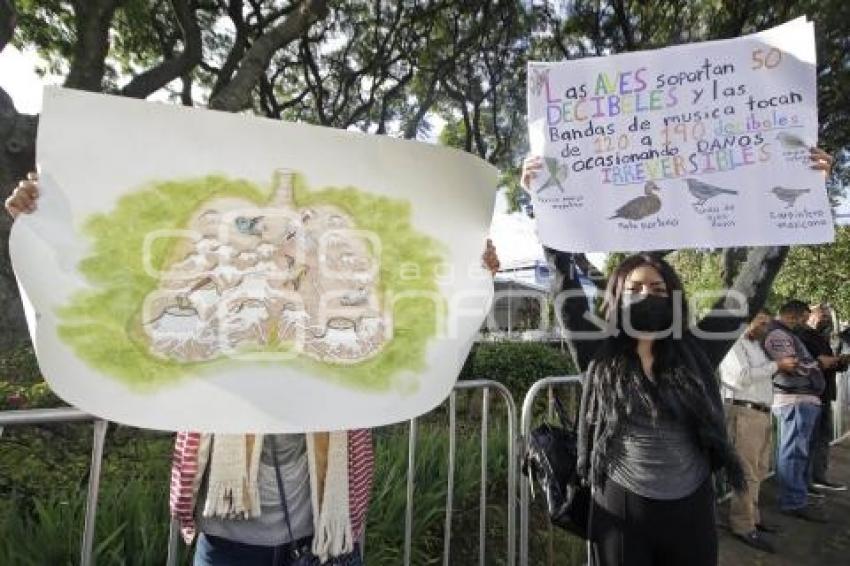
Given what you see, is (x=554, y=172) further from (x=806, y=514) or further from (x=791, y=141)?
(x=806, y=514)

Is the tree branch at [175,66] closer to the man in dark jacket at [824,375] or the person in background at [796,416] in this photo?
the person in background at [796,416]

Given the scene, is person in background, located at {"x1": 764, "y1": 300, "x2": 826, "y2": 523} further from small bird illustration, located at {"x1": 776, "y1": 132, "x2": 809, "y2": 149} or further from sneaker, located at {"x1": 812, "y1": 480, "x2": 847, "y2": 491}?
small bird illustration, located at {"x1": 776, "y1": 132, "x2": 809, "y2": 149}

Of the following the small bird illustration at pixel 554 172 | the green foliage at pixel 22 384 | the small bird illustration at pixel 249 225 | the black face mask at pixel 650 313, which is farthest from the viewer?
the green foliage at pixel 22 384

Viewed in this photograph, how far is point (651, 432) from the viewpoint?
208 cm

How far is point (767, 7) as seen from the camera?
32.6ft

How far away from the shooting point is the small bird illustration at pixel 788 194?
2338 millimetres

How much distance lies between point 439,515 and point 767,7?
384 inches

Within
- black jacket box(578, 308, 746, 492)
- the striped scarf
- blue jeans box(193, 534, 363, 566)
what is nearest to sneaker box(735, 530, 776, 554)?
black jacket box(578, 308, 746, 492)

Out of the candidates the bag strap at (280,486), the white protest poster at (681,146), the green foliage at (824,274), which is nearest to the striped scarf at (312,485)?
the bag strap at (280,486)

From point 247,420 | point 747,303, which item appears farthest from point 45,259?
point 747,303

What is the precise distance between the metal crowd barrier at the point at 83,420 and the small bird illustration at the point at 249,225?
0.73 metres

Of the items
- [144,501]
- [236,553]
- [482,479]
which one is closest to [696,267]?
[482,479]

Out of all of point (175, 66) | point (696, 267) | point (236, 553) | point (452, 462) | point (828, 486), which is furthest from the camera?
point (696, 267)

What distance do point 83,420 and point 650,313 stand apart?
182cm
